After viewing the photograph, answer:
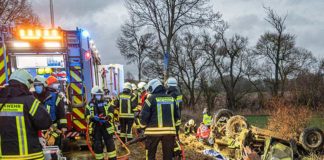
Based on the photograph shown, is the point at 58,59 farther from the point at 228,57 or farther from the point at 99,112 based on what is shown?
the point at 228,57

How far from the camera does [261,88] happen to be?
5053 centimetres

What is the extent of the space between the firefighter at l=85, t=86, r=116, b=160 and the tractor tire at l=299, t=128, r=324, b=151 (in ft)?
25.5

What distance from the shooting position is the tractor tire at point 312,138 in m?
12.8

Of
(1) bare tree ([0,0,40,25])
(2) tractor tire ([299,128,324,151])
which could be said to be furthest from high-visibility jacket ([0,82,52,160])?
(1) bare tree ([0,0,40,25])

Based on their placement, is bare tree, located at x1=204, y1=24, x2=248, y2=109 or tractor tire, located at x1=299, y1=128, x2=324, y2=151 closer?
tractor tire, located at x1=299, y1=128, x2=324, y2=151

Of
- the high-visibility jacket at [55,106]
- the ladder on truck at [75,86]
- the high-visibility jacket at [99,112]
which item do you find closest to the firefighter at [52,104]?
the high-visibility jacket at [55,106]

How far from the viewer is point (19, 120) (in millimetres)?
4223

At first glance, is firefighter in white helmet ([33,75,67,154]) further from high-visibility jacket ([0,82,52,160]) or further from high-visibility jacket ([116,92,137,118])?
high-visibility jacket ([116,92,137,118])

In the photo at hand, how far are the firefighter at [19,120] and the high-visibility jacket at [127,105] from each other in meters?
6.29

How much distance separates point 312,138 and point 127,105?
660 centimetres

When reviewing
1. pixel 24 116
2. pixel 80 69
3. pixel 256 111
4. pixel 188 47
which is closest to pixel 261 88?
pixel 256 111

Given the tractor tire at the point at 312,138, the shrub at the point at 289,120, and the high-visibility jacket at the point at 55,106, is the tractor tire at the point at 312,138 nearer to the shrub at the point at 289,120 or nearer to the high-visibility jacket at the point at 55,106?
the shrub at the point at 289,120

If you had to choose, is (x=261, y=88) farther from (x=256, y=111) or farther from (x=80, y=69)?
(x=80, y=69)

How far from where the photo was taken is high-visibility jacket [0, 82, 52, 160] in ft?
13.8
